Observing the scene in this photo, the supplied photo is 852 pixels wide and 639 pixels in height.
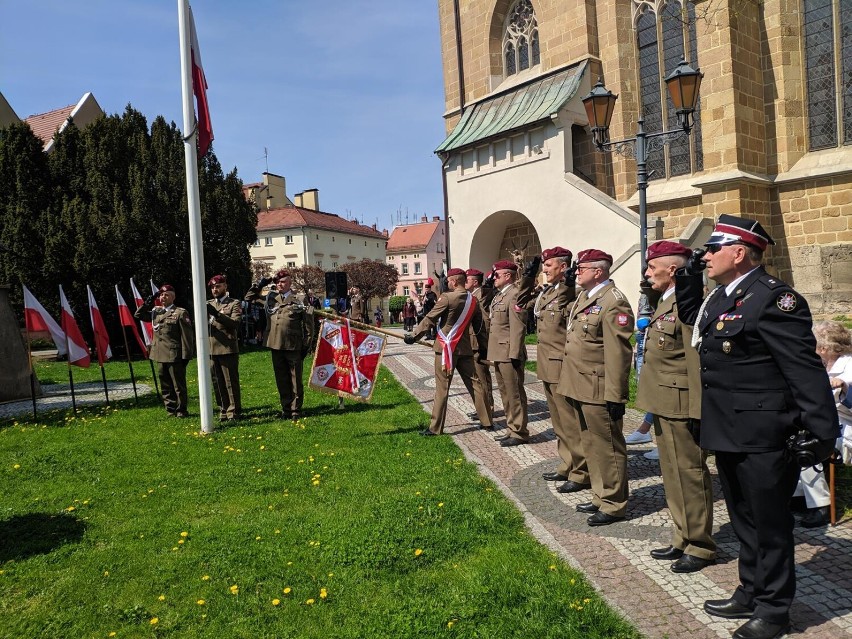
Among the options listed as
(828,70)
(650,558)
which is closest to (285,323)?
(650,558)

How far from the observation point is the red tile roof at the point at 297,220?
6562cm

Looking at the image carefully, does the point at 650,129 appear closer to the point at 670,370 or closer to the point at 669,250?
the point at 669,250

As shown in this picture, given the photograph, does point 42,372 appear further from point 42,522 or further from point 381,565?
point 381,565

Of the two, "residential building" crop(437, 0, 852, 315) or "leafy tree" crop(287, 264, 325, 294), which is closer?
"residential building" crop(437, 0, 852, 315)

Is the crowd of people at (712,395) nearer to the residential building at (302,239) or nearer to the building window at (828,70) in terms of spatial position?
the building window at (828,70)

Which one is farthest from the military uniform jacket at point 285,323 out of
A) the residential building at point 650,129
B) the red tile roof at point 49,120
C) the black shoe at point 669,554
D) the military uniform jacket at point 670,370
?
the red tile roof at point 49,120

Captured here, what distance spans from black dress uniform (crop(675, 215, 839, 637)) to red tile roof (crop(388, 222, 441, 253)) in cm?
7814

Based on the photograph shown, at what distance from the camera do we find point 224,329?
8961 mm

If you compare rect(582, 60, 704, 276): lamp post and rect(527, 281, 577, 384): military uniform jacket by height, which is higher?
rect(582, 60, 704, 276): lamp post

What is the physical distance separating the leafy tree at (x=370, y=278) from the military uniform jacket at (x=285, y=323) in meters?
49.7

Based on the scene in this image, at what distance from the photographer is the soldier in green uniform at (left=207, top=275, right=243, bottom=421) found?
8.95 metres

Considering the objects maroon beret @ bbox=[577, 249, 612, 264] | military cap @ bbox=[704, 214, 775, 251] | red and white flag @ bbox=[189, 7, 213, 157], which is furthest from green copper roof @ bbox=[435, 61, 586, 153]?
military cap @ bbox=[704, 214, 775, 251]

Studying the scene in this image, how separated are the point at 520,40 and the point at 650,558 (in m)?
21.4

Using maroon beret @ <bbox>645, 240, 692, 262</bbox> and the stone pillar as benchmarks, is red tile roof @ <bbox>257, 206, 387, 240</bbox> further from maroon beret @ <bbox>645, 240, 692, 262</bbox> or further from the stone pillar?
maroon beret @ <bbox>645, 240, 692, 262</bbox>
